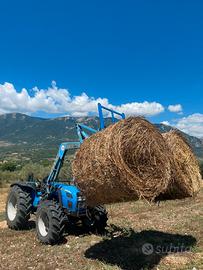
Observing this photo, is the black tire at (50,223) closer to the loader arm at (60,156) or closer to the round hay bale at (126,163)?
the loader arm at (60,156)

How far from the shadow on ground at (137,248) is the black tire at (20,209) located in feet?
7.96

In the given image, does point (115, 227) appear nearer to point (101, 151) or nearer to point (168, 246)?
point (168, 246)

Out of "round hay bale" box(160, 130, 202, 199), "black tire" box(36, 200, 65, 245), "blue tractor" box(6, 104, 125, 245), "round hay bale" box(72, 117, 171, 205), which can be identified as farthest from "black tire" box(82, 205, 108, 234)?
"round hay bale" box(72, 117, 171, 205)

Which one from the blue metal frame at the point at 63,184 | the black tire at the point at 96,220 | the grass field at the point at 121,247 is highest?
the blue metal frame at the point at 63,184

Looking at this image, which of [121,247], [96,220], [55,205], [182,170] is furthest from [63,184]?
[182,170]

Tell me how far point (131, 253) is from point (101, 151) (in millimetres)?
2759

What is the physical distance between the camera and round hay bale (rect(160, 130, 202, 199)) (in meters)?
7.93

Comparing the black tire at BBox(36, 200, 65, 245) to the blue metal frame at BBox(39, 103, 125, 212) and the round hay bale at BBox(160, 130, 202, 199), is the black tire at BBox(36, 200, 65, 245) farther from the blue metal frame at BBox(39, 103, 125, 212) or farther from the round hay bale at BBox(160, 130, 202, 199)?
the round hay bale at BBox(160, 130, 202, 199)

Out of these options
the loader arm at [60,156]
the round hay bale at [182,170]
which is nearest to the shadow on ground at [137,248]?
the round hay bale at [182,170]

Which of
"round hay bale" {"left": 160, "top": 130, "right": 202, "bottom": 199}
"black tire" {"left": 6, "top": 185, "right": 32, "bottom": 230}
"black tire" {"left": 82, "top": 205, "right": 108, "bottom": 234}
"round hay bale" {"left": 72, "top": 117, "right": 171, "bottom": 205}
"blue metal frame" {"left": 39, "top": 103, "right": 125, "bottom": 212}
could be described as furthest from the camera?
"black tire" {"left": 6, "top": 185, "right": 32, "bottom": 230}

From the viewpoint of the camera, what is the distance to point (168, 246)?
8594mm

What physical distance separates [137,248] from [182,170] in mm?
2045

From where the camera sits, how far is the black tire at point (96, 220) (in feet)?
32.8

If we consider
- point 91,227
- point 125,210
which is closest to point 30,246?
point 91,227
